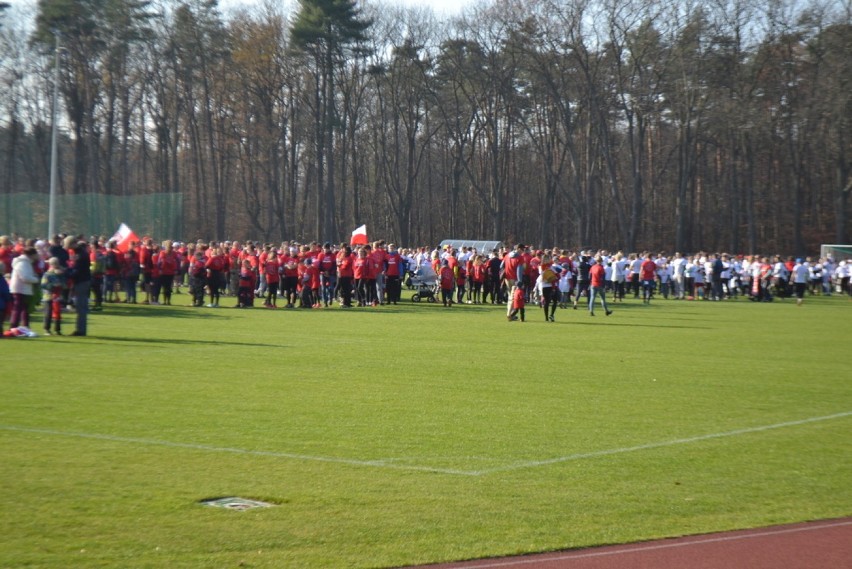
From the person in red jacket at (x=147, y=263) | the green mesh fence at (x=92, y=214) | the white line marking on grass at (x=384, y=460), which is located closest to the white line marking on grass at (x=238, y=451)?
the white line marking on grass at (x=384, y=460)

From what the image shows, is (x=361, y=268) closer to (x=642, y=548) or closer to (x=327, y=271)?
(x=327, y=271)

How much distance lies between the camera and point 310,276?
35.0m

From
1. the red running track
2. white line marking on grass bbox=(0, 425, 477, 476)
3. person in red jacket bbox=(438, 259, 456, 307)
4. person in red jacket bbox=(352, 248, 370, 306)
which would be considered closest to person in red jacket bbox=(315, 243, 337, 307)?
person in red jacket bbox=(352, 248, 370, 306)

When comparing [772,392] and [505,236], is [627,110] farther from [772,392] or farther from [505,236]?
[772,392]

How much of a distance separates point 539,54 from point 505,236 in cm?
1938

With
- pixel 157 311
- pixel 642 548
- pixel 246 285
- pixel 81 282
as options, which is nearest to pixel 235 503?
pixel 642 548

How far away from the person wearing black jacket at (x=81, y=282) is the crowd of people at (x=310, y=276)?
0.02 m

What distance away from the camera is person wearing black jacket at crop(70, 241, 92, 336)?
21.1 meters

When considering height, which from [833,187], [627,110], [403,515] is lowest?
[403,515]

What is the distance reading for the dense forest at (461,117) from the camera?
65.8 meters

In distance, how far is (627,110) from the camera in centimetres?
6919

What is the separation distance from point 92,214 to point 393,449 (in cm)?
3990

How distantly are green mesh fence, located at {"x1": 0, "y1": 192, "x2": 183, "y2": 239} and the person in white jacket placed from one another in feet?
78.6

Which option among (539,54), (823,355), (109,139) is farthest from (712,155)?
(823,355)
